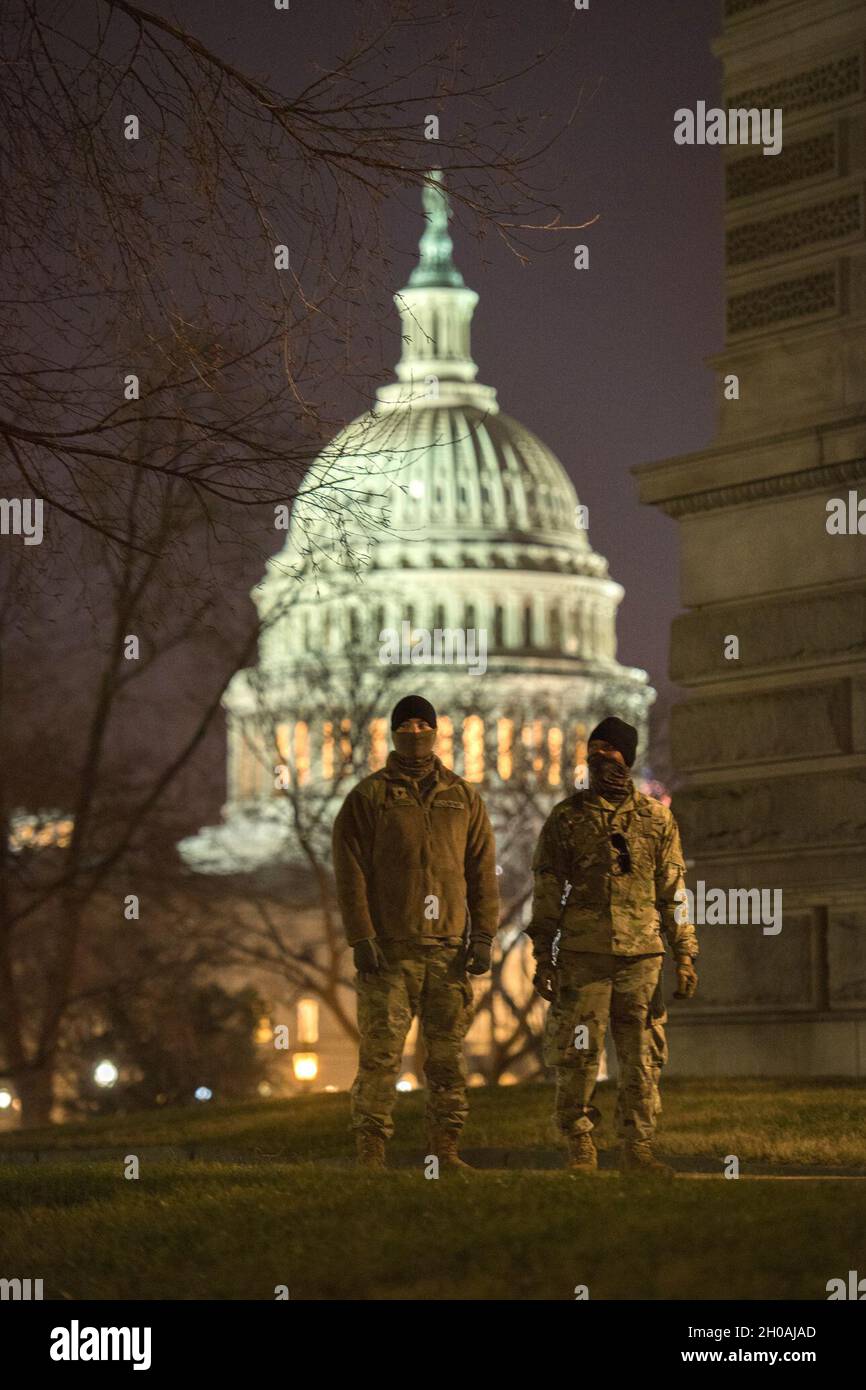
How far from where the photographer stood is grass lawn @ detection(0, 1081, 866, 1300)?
730 cm

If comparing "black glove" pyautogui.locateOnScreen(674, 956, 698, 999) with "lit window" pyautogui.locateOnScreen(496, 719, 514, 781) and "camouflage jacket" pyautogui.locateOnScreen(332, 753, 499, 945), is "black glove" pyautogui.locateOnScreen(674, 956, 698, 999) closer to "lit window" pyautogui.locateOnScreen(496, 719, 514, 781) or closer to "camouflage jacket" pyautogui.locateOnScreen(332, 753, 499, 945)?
"camouflage jacket" pyautogui.locateOnScreen(332, 753, 499, 945)

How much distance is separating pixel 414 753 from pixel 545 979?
1.10 m

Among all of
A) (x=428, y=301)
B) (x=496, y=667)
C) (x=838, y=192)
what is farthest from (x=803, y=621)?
(x=428, y=301)

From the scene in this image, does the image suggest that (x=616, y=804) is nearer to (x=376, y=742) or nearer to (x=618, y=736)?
(x=618, y=736)

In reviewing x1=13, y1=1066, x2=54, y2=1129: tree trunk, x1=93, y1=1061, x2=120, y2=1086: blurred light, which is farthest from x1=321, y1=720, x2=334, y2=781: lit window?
x1=13, y1=1066, x2=54, y2=1129: tree trunk

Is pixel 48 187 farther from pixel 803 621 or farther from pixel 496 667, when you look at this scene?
pixel 496 667

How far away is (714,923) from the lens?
15.3 metres

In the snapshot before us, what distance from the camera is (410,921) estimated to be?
10719mm

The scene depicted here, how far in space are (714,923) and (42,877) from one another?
22100 millimetres

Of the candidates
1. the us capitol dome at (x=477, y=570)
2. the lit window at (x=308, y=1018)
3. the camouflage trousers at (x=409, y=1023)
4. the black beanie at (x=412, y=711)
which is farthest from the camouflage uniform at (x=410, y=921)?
the lit window at (x=308, y=1018)

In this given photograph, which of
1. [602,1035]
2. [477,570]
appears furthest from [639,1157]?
[477,570]
